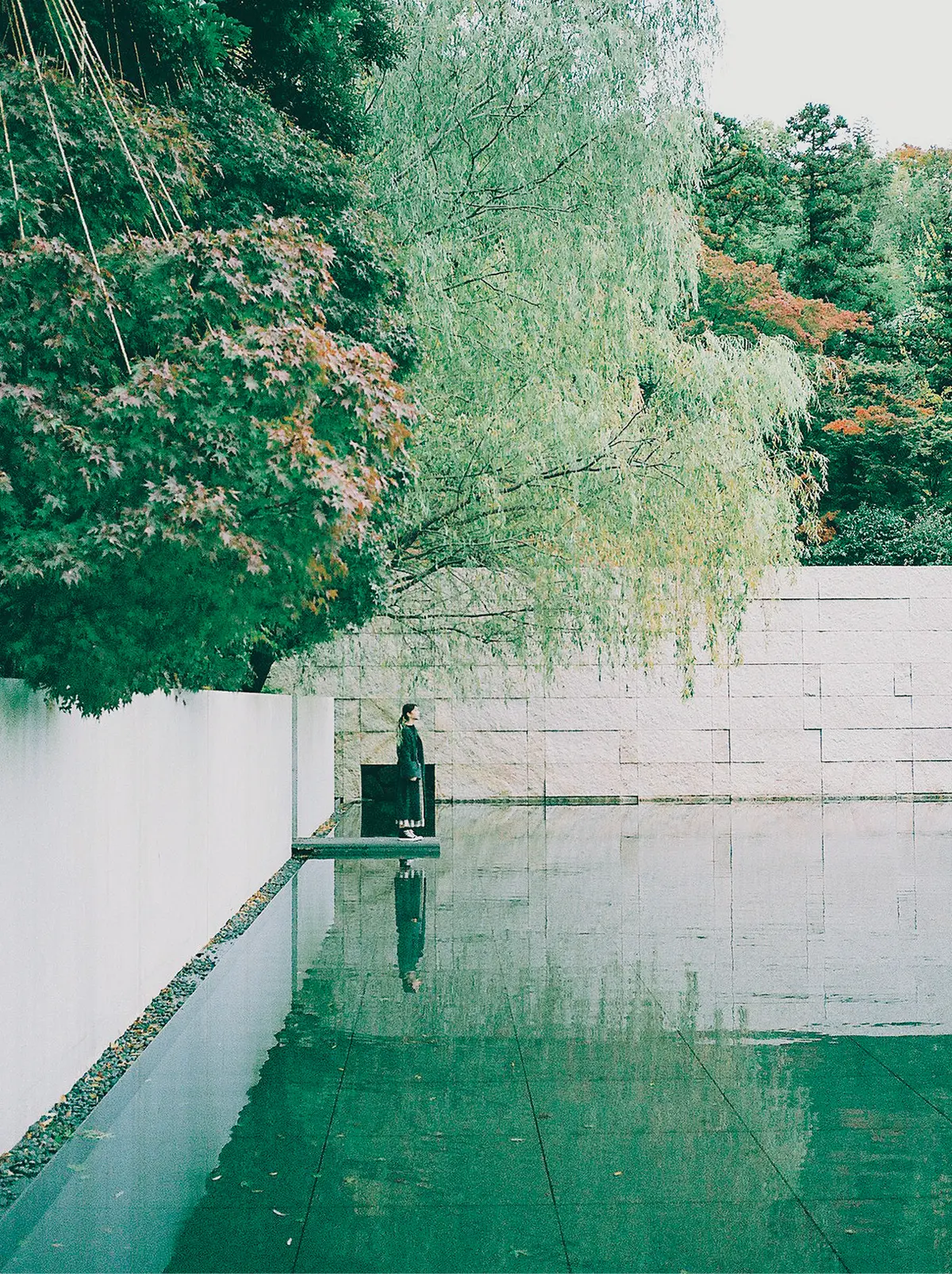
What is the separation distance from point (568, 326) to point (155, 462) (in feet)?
37.6

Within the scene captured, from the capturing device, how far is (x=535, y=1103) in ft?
23.1

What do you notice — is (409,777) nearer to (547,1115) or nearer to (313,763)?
(313,763)

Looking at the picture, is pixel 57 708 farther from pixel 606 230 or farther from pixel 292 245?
pixel 606 230

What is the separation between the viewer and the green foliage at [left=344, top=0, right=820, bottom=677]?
16.2m

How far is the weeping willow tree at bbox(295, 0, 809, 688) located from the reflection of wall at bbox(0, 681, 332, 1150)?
5134 millimetres

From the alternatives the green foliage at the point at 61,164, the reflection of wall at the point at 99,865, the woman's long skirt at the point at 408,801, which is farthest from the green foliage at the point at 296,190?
the woman's long skirt at the point at 408,801

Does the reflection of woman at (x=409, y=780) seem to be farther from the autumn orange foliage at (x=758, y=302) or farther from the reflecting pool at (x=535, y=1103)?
the autumn orange foliage at (x=758, y=302)

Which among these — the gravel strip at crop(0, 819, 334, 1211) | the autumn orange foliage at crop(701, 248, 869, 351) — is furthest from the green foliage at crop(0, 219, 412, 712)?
the autumn orange foliage at crop(701, 248, 869, 351)

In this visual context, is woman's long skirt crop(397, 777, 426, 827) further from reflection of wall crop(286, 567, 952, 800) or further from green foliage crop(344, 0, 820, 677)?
reflection of wall crop(286, 567, 952, 800)

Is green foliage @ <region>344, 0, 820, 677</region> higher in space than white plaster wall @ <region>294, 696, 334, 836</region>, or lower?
higher

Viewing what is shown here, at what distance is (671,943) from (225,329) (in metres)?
6.64

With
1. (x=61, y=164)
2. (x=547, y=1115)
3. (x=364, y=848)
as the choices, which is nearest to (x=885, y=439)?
(x=364, y=848)

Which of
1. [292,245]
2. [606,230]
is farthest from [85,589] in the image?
[606,230]

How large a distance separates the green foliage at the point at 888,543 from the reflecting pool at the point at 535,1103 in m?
18.6
